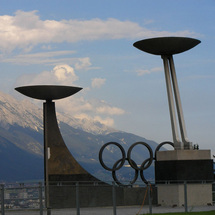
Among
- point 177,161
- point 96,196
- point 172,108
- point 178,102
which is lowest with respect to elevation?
point 96,196

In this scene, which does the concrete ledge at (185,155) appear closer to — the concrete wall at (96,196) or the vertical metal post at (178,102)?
the vertical metal post at (178,102)

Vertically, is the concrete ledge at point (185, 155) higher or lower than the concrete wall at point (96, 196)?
higher

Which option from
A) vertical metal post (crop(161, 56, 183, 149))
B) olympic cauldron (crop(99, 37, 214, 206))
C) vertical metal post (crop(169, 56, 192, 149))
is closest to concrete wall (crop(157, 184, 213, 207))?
olympic cauldron (crop(99, 37, 214, 206))

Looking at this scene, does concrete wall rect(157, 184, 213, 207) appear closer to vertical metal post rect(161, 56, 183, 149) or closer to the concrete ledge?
the concrete ledge

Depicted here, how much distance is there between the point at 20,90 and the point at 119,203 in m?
9.38

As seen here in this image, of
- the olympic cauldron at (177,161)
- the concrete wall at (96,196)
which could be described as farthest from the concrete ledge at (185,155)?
the concrete wall at (96,196)

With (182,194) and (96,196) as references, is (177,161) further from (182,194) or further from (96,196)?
(96,196)

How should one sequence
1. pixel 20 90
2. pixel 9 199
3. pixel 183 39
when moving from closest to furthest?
1. pixel 9 199
2. pixel 183 39
3. pixel 20 90

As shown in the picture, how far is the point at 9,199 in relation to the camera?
2669 centimetres

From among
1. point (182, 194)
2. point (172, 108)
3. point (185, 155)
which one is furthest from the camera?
point (172, 108)

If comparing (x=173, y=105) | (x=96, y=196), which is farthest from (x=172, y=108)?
(x=96, y=196)

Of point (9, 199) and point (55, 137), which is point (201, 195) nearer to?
point (55, 137)

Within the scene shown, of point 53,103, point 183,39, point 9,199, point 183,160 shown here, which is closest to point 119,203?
point 183,160

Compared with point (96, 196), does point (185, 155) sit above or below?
above
